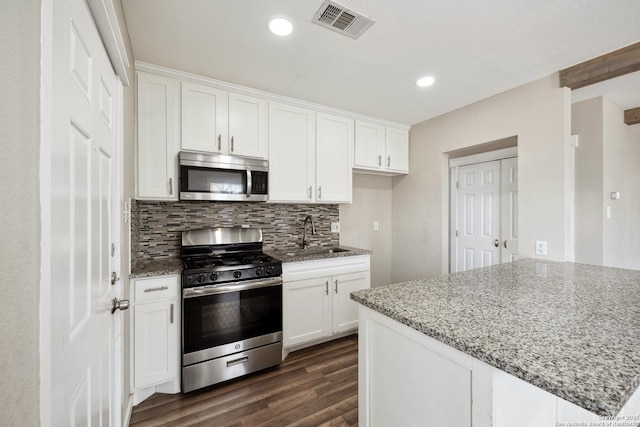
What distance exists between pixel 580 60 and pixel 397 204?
2.25 m

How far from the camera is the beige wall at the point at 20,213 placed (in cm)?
43

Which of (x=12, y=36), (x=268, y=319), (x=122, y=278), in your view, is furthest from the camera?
(x=268, y=319)

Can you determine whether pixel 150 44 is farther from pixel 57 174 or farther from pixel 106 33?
pixel 57 174

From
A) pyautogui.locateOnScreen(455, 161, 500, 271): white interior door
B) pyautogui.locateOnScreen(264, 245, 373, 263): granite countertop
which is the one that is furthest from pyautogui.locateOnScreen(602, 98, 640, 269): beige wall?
pyautogui.locateOnScreen(264, 245, 373, 263): granite countertop

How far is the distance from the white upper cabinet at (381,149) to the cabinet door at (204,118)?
151 centimetres

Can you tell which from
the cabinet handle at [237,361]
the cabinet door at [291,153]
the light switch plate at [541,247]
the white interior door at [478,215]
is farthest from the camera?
the white interior door at [478,215]

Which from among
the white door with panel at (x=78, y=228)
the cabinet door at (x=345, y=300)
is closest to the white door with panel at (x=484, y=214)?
the cabinet door at (x=345, y=300)

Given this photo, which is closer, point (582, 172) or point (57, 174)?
point (57, 174)

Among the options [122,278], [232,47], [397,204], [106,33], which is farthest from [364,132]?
[122,278]

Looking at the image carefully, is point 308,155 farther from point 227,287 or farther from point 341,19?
point 227,287

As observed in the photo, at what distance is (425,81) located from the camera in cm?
239

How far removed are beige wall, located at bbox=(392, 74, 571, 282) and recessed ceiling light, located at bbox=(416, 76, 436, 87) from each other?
77cm

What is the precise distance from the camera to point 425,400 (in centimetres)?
97

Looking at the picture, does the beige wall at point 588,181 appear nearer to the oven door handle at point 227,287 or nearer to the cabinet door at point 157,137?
the oven door handle at point 227,287
